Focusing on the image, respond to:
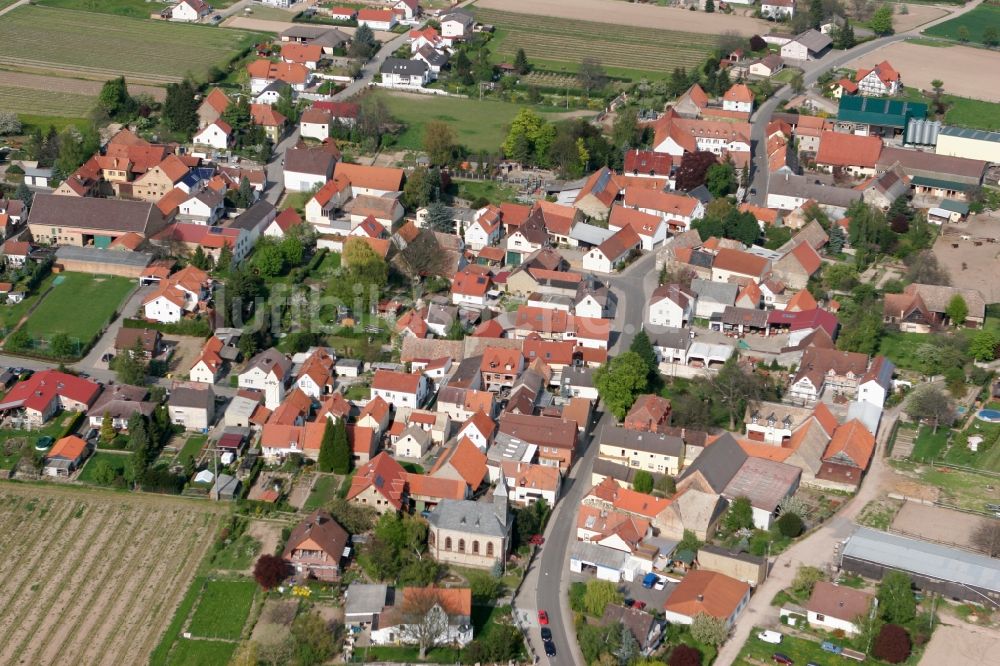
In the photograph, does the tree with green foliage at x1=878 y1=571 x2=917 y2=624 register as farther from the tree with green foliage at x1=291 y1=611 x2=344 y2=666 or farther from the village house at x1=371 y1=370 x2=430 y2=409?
the village house at x1=371 y1=370 x2=430 y2=409

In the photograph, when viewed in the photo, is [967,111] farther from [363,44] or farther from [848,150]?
[363,44]

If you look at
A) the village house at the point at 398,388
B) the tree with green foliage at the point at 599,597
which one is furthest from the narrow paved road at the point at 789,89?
the tree with green foliage at the point at 599,597

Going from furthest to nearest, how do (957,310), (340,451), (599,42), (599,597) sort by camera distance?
1. (599,42)
2. (957,310)
3. (340,451)
4. (599,597)

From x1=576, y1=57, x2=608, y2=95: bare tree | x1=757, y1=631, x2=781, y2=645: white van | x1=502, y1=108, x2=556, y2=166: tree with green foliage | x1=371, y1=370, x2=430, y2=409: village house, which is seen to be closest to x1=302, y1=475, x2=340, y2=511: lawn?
x1=371, y1=370, x2=430, y2=409: village house

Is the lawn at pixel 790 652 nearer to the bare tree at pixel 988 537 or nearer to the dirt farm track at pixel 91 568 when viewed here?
the bare tree at pixel 988 537

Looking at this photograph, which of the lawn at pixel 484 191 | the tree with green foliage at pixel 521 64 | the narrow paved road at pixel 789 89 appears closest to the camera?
the lawn at pixel 484 191

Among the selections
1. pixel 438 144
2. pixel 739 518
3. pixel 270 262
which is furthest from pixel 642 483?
pixel 438 144
